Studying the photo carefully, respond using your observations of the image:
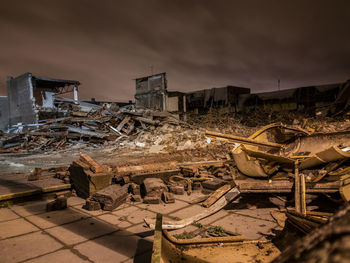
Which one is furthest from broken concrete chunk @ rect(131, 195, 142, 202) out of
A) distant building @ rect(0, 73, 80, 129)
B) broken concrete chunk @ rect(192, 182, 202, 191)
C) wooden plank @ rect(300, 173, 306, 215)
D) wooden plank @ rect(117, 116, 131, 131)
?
distant building @ rect(0, 73, 80, 129)

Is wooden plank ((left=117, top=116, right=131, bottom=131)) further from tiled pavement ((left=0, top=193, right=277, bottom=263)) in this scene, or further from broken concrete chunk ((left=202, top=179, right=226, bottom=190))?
broken concrete chunk ((left=202, top=179, right=226, bottom=190))

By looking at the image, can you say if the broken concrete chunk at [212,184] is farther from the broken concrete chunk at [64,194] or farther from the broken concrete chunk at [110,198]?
the broken concrete chunk at [64,194]

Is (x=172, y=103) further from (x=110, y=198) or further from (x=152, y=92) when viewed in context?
(x=110, y=198)

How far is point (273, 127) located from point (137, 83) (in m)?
17.3

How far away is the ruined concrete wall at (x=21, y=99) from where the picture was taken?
1888 centimetres

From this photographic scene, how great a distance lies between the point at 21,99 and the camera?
20.1 metres

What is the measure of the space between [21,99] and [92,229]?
2142cm

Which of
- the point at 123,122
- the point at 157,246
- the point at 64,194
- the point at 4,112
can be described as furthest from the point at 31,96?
the point at 157,246

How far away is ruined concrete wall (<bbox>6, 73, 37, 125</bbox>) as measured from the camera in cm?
1888

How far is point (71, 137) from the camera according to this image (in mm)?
14266

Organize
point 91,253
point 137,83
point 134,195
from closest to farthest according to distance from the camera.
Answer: point 91,253, point 134,195, point 137,83

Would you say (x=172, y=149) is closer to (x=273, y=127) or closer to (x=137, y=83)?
(x=273, y=127)

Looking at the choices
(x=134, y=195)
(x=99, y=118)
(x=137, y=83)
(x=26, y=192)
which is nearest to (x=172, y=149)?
(x=134, y=195)

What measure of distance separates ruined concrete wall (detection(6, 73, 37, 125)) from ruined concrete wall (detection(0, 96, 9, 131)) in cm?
221
